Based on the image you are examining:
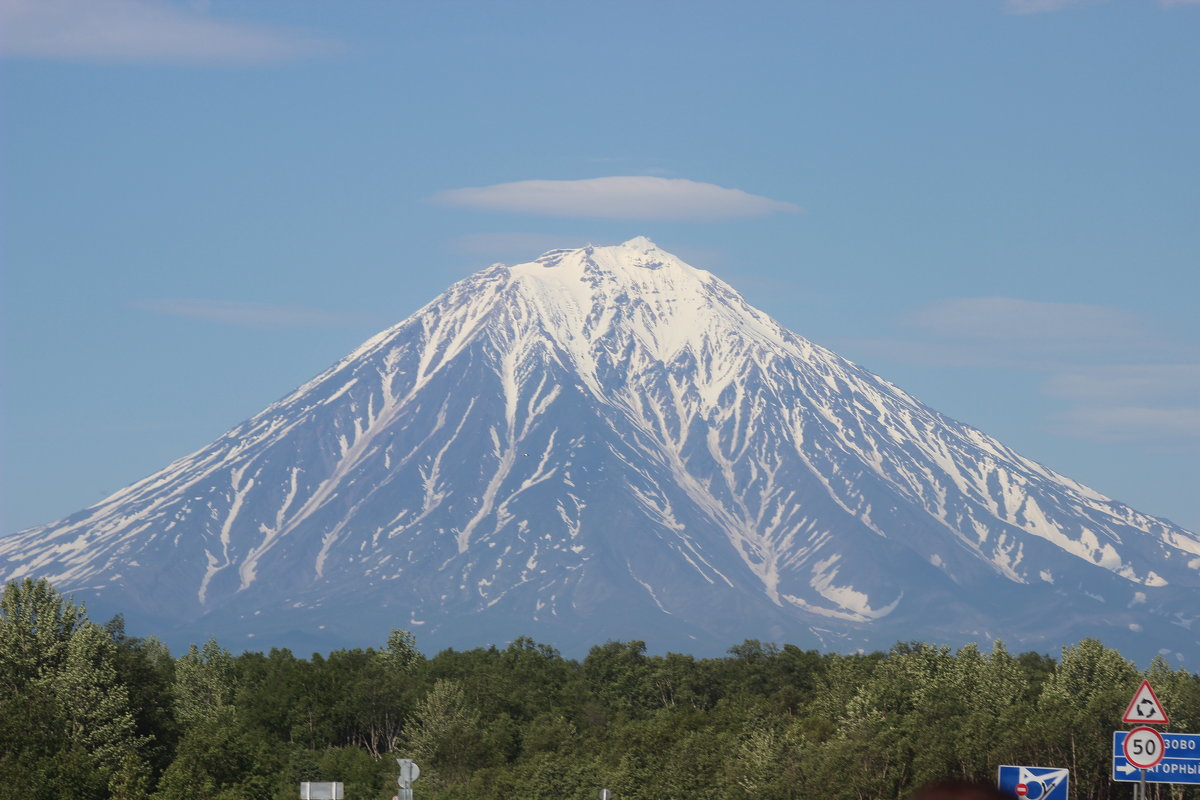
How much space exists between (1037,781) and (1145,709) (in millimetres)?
4459

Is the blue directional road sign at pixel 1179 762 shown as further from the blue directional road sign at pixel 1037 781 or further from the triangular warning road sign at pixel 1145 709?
the triangular warning road sign at pixel 1145 709

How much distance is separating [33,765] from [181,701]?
81115mm

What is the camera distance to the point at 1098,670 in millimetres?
137750

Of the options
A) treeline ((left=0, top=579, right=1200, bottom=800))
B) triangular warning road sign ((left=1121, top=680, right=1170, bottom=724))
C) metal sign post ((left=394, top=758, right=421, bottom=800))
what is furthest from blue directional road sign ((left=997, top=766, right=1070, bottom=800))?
treeline ((left=0, top=579, right=1200, bottom=800))

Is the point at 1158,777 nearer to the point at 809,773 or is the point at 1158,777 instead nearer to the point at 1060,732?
the point at 1060,732

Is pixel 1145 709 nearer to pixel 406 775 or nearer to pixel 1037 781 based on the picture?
pixel 1037 781

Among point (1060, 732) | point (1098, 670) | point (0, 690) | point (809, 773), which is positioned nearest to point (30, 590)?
point (0, 690)

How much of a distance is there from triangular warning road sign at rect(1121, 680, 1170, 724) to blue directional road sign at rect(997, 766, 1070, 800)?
3.27 meters

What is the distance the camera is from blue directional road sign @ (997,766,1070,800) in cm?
3953

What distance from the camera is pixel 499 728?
548ft

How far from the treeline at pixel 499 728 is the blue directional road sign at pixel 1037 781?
3217 cm

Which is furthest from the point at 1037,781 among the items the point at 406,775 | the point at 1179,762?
the point at 406,775

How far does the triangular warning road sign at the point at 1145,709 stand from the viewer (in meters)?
35.9

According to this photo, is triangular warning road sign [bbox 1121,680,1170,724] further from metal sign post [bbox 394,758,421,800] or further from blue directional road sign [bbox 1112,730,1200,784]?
metal sign post [bbox 394,758,421,800]
